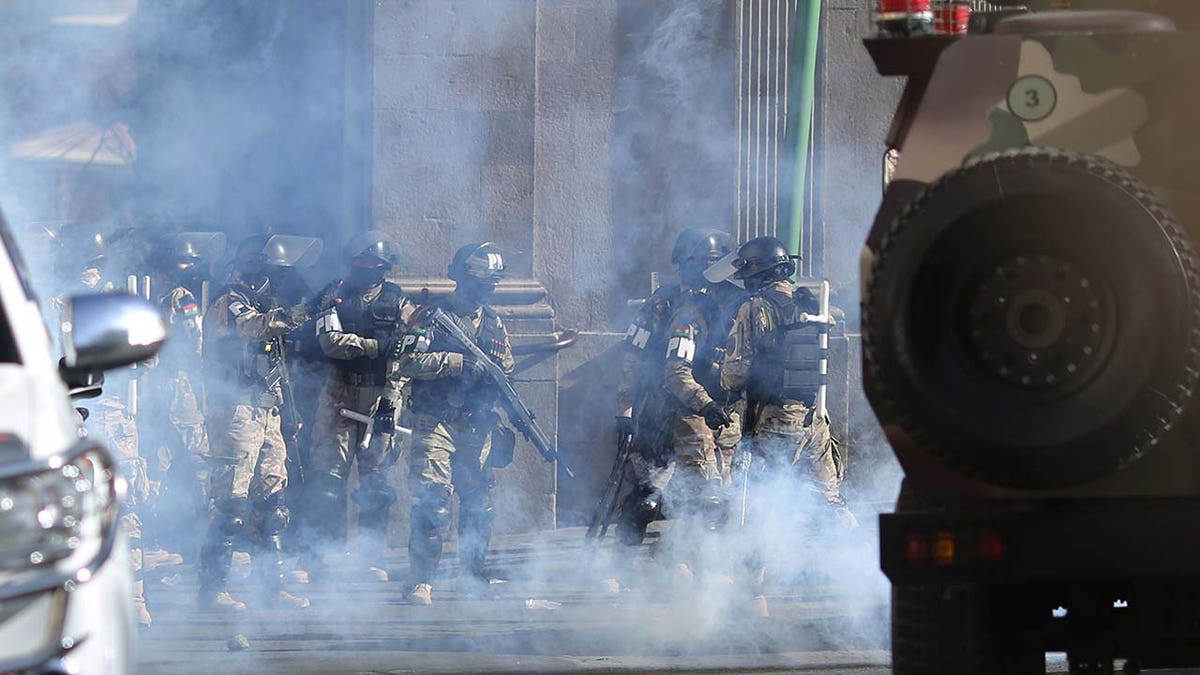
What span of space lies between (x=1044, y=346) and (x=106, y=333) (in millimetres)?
1901

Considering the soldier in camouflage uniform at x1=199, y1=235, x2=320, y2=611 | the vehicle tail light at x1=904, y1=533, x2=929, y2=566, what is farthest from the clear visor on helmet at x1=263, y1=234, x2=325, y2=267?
the vehicle tail light at x1=904, y1=533, x2=929, y2=566

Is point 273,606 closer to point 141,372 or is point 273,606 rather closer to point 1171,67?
point 141,372

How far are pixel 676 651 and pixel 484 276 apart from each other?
281 centimetres

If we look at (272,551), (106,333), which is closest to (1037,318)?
(106,333)

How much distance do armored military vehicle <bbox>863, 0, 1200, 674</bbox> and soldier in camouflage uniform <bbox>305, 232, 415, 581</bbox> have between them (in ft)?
19.2

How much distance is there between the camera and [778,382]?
9.56 meters

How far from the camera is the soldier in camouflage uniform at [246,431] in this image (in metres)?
8.84

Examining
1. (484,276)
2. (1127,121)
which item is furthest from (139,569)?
(1127,121)

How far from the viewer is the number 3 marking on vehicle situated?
4.20m

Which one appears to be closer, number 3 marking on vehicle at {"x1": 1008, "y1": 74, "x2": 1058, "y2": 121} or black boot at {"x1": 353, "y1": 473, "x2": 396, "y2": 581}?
number 3 marking on vehicle at {"x1": 1008, "y1": 74, "x2": 1058, "y2": 121}

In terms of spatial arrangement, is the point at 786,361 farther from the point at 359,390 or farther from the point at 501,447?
the point at 359,390

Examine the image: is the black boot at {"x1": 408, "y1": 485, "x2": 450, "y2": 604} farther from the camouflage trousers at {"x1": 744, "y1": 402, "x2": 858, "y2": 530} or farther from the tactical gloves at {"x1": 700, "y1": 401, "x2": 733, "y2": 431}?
the camouflage trousers at {"x1": 744, "y1": 402, "x2": 858, "y2": 530}

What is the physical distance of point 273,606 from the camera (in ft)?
29.0

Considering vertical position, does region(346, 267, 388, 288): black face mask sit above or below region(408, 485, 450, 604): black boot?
above
